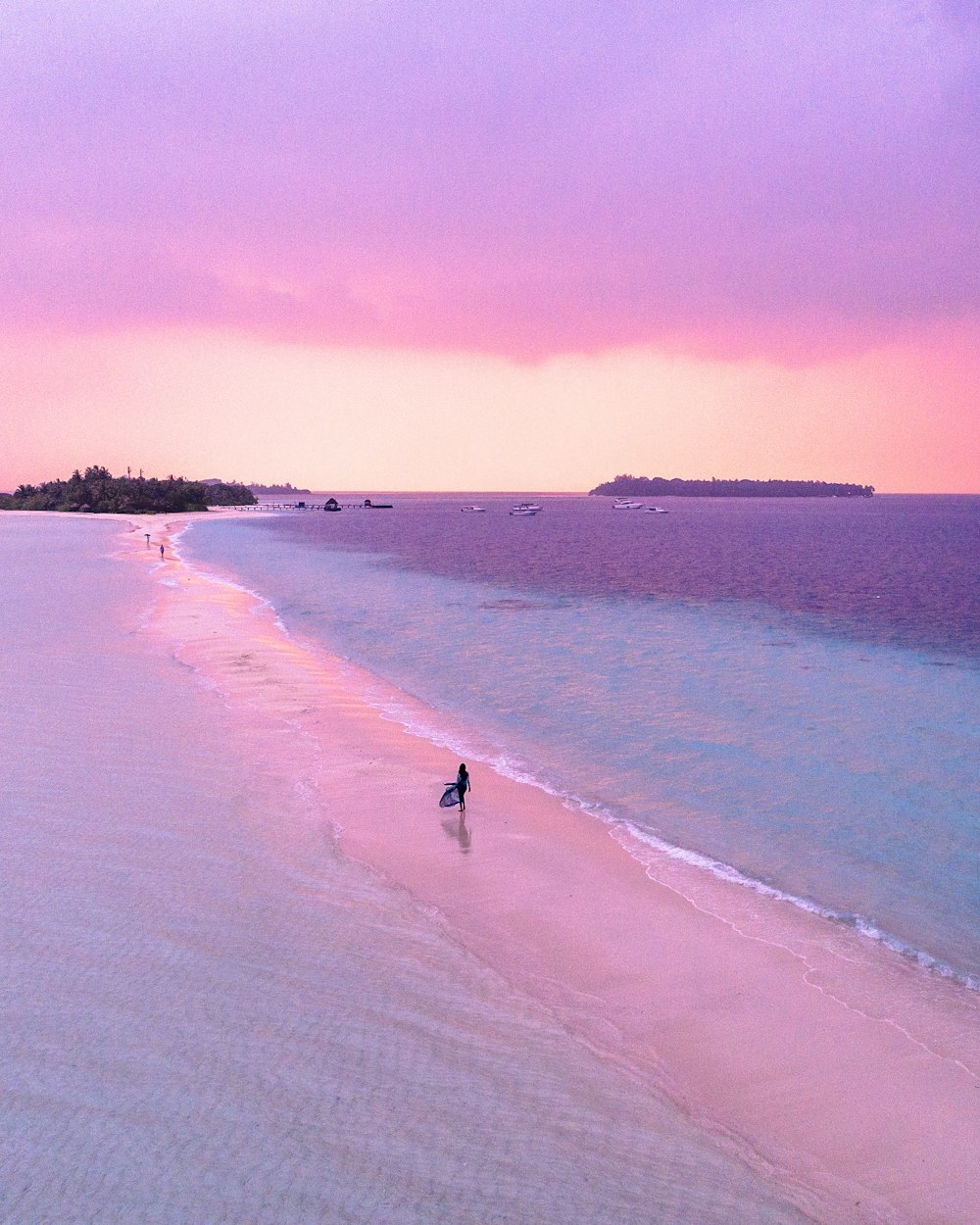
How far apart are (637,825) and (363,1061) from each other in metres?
7.08

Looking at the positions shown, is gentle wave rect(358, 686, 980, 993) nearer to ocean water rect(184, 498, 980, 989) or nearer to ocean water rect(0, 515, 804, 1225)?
ocean water rect(184, 498, 980, 989)

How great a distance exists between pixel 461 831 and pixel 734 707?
36.2 feet

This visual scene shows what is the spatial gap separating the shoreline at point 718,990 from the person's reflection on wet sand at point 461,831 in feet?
0.31

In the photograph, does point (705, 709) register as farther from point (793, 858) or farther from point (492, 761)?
point (793, 858)

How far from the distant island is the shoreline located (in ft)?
447

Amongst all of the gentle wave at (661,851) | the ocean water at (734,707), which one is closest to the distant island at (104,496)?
the ocean water at (734,707)

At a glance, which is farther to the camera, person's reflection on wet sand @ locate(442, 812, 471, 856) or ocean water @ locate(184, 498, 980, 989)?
ocean water @ locate(184, 498, 980, 989)

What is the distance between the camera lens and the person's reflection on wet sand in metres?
10.7

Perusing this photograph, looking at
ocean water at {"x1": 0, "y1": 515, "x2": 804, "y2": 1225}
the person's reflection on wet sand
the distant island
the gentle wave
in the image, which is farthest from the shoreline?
the distant island

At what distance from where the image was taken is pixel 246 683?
63.4 feet

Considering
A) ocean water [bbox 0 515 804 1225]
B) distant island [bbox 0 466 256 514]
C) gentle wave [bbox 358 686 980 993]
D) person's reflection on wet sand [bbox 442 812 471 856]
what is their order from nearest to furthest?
ocean water [bbox 0 515 804 1225] → gentle wave [bbox 358 686 980 993] → person's reflection on wet sand [bbox 442 812 471 856] → distant island [bbox 0 466 256 514]

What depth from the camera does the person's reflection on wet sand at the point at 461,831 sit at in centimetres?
1069

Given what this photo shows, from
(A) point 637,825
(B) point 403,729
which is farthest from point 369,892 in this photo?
(B) point 403,729

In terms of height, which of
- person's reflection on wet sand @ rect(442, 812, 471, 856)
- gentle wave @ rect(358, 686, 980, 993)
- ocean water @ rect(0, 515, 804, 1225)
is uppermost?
ocean water @ rect(0, 515, 804, 1225)
